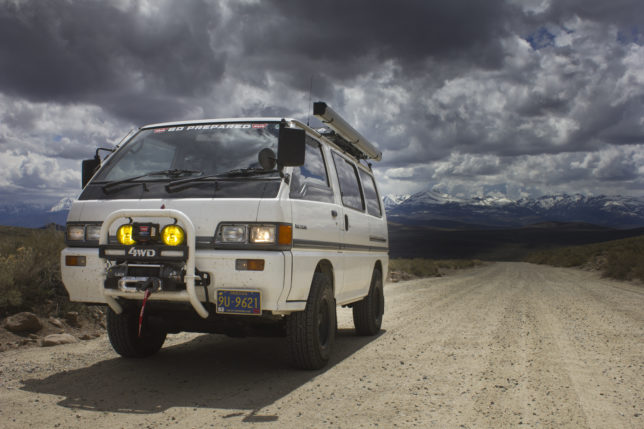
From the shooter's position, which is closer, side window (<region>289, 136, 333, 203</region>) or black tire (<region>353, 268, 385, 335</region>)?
side window (<region>289, 136, 333, 203</region>)

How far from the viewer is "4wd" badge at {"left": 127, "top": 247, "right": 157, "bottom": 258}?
4109 mm

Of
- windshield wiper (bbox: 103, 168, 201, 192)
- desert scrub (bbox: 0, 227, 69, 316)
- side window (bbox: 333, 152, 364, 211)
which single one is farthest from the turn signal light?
side window (bbox: 333, 152, 364, 211)

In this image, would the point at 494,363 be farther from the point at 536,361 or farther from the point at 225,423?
the point at 225,423

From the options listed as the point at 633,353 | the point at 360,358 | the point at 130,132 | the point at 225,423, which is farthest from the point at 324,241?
the point at 633,353

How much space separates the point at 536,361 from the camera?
5.41m

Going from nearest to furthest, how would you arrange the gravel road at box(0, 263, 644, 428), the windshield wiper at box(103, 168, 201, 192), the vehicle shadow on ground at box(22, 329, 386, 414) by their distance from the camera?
the gravel road at box(0, 263, 644, 428) → the vehicle shadow on ground at box(22, 329, 386, 414) → the windshield wiper at box(103, 168, 201, 192)

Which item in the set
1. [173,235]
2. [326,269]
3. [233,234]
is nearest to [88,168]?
[173,235]

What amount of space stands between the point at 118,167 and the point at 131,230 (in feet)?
3.70

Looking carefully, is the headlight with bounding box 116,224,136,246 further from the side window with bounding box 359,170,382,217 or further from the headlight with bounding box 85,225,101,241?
the side window with bounding box 359,170,382,217

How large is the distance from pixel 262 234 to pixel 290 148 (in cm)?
80

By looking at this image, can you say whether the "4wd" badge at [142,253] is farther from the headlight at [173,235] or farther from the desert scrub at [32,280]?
the desert scrub at [32,280]

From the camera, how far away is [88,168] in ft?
17.7

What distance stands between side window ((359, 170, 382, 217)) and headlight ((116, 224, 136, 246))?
3.79m

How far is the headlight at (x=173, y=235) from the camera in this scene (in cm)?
409
